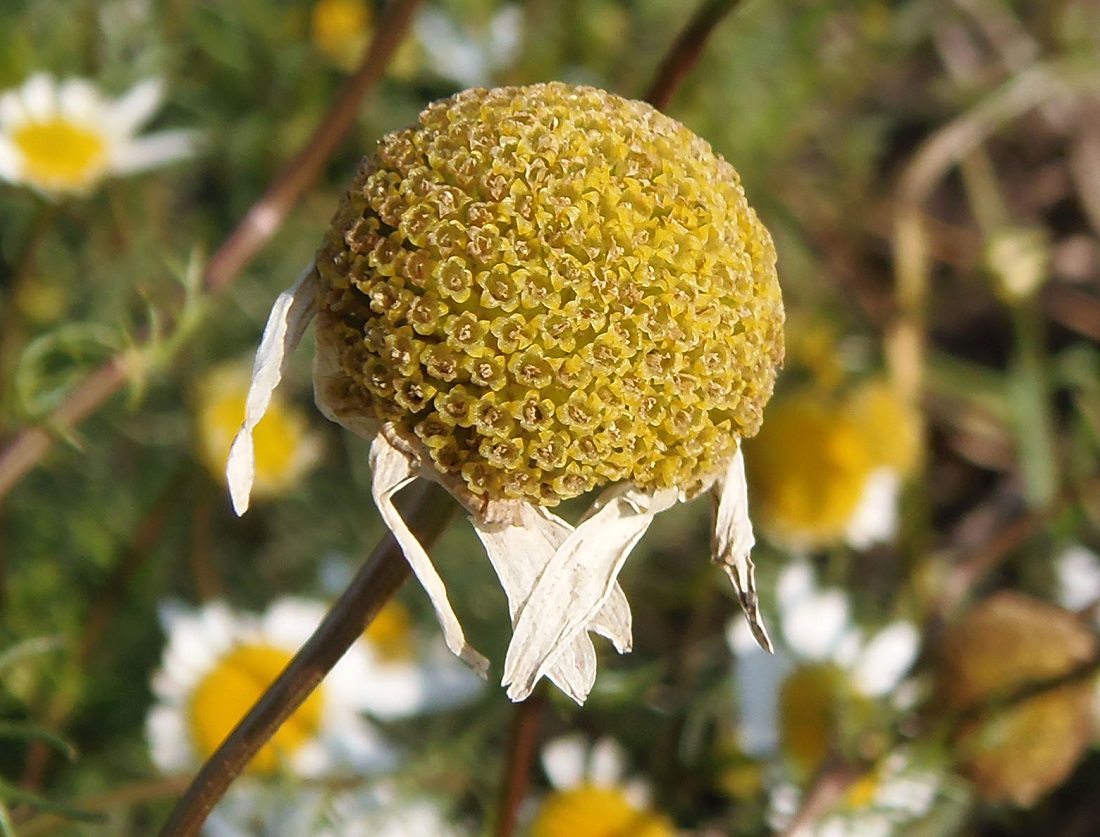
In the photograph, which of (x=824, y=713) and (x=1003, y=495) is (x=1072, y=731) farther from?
(x=1003, y=495)

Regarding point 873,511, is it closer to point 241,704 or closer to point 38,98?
point 241,704

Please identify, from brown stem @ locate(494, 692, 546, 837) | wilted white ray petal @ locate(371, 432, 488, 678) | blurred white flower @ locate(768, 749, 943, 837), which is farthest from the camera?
blurred white flower @ locate(768, 749, 943, 837)

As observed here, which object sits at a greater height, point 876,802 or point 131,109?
point 131,109

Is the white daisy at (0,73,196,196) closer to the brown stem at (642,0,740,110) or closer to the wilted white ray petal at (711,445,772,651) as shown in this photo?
the brown stem at (642,0,740,110)

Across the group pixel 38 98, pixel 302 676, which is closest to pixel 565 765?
pixel 302 676

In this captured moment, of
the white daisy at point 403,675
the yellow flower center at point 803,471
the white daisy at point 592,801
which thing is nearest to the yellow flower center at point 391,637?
the white daisy at point 403,675

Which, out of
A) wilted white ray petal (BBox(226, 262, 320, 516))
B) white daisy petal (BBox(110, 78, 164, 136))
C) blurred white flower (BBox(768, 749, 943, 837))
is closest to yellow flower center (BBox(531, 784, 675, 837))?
blurred white flower (BBox(768, 749, 943, 837))

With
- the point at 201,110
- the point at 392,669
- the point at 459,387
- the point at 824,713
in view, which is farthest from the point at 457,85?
the point at 459,387
